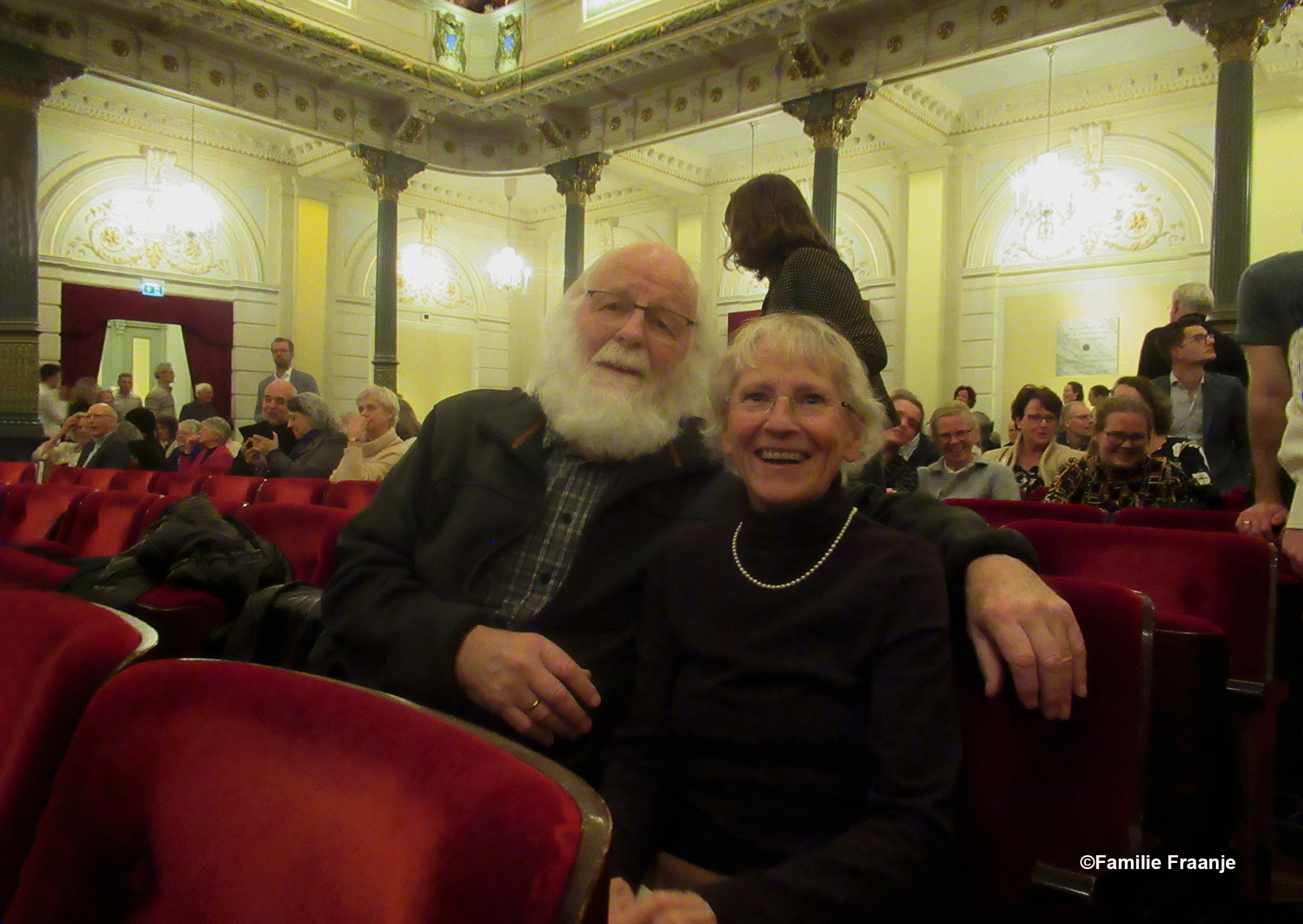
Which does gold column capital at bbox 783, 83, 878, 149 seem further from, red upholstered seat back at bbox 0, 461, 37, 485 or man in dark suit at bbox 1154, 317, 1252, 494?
red upholstered seat back at bbox 0, 461, 37, 485

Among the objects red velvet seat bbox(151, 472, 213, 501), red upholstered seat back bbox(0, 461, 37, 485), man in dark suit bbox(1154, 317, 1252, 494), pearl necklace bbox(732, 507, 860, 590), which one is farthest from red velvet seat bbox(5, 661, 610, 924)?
red upholstered seat back bbox(0, 461, 37, 485)

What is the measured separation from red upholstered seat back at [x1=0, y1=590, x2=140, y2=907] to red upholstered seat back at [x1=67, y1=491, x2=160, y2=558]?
8.09ft

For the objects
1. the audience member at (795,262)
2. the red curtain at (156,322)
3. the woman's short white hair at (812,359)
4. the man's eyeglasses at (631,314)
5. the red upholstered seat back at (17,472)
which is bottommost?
the red upholstered seat back at (17,472)

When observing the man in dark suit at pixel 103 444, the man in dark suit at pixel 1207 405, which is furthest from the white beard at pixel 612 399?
the man in dark suit at pixel 103 444

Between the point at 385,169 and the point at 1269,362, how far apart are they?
31.1ft

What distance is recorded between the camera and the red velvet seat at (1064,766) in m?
1.11

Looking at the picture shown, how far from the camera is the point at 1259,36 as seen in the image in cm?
614

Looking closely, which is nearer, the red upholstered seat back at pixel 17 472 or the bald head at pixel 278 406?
the bald head at pixel 278 406

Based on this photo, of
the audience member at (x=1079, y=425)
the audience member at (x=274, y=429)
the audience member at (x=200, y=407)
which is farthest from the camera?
the audience member at (x=200, y=407)

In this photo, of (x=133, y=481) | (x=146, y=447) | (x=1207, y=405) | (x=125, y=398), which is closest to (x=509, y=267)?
(x=125, y=398)

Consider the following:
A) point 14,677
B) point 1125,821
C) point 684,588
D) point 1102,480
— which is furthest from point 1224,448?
point 14,677

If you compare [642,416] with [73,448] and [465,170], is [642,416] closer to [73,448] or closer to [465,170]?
[73,448]

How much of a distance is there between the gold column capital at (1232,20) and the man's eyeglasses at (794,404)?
678 cm

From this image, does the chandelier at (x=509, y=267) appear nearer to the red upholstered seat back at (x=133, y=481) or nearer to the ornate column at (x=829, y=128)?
the ornate column at (x=829, y=128)
